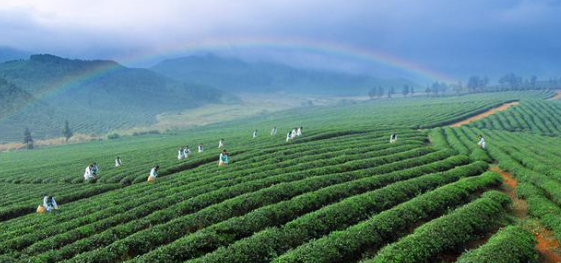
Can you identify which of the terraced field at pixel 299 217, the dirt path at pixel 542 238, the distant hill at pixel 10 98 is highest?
the distant hill at pixel 10 98

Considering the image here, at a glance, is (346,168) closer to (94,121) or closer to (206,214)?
(206,214)

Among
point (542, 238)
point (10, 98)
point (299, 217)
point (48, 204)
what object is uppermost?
point (10, 98)

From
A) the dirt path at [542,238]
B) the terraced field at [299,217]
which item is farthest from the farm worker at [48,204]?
the dirt path at [542,238]

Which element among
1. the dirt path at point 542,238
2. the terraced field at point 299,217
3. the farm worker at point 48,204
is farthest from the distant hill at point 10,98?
the dirt path at point 542,238

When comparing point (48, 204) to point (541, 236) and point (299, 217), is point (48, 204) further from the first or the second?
point (541, 236)

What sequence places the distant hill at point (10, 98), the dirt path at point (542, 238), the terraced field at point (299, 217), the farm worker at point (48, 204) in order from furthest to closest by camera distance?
the distant hill at point (10, 98) < the farm worker at point (48, 204) < the dirt path at point (542, 238) < the terraced field at point (299, 217)

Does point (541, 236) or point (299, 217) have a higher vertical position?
point (299, 217)

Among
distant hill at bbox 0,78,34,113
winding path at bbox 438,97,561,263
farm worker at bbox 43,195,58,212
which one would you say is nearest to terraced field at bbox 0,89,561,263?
winding path at bbox 438,97,561,263

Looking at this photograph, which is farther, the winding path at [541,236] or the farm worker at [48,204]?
the farm worker at [48,204]

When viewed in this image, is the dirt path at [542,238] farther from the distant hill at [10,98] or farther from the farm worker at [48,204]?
the distant hill at [10,98]

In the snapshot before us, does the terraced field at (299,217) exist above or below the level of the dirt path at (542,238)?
above

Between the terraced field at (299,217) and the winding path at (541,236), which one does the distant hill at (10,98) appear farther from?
the winding path at (541,236)

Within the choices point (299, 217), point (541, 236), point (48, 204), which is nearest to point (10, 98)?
point (48, 204)

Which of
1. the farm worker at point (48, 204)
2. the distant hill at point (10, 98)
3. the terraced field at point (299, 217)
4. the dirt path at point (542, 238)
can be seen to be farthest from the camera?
the distant hill at point (10, 98)
